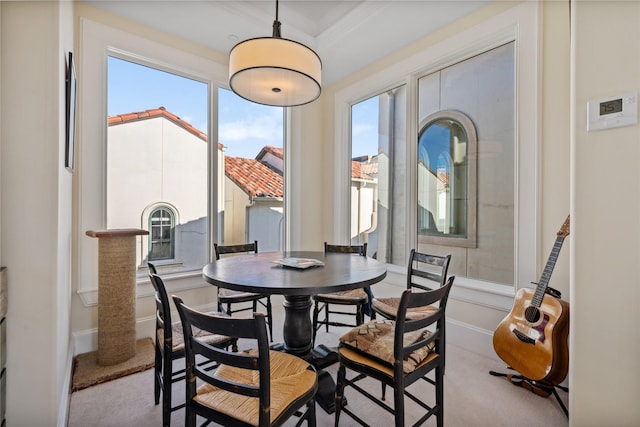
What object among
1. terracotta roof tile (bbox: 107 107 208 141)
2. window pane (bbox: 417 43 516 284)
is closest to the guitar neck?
window pane (bbox: 417 43 516 284)

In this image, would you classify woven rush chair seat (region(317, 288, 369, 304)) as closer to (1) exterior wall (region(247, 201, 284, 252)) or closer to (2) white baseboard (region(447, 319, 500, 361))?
(2) white baseboard (region(447, 319, 500, 361))

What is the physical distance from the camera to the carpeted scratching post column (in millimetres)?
2273

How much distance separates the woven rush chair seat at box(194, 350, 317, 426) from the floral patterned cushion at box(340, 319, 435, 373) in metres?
0.29

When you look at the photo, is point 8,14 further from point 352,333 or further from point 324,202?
point 324,202

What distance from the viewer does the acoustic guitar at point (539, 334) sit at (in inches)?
70.4

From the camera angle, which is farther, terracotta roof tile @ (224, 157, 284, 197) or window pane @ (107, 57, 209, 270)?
terracotta roof tile @ (224, 157, 284, 197)

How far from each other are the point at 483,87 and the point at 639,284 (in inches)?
79.1

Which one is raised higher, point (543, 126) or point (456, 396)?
point (543, 126)

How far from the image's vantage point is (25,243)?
1.22 m

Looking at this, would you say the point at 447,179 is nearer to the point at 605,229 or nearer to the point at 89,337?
the point at 605,229

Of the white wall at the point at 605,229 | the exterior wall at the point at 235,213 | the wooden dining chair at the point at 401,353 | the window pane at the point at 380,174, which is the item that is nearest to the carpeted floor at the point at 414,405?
the wooden dining chair at the point at 401,353

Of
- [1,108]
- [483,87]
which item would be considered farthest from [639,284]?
[1,108]

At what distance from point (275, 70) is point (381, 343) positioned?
1.78m

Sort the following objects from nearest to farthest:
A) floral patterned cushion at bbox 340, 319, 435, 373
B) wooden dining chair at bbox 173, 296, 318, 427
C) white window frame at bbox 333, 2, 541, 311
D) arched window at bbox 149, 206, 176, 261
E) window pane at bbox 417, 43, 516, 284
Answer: wooden dining chair at bbox 173, 296, 318, 427 < floral patterned cushion at bbox 340, 319, 435, 373 < white window frame at bbox 333, 2, 541, 311 < window pane at bbox 417, 43, 516, 284 < arched window at bbox 149, 206, 176, 261
